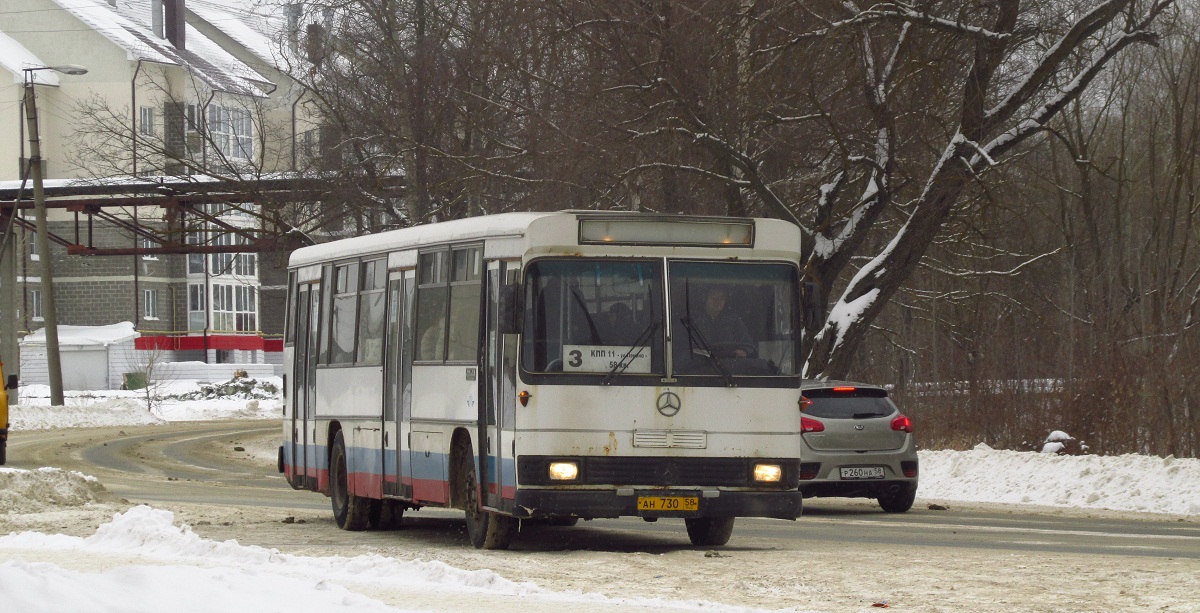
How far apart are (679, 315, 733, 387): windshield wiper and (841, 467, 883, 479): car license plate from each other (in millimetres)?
6510

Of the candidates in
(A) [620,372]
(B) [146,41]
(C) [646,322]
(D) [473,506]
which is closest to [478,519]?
(D) [473,506]

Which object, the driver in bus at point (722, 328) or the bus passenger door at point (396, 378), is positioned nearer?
the driver in bus at point (722, 328)

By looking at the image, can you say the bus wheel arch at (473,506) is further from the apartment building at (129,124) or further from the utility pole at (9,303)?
the apartment building at (129,124)

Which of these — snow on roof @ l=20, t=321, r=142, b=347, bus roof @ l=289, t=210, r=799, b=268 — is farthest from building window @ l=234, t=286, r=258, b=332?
bus roof @ l=289, t=210, r=799, b=268

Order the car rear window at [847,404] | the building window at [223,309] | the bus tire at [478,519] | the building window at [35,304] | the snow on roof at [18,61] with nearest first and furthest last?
the bus tire at [478,519] → the car rear window at [847,404] → the snow on roof at [18,61] → the building window at [35,304] → the building window at [223,309]

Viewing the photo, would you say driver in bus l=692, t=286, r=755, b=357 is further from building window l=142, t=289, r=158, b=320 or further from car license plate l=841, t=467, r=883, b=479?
building window l=142, t=289, r=158, b=320

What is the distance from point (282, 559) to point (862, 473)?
9181 millimetres

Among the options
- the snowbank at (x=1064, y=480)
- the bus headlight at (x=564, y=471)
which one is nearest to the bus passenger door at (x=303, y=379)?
the bus headlight at (x=564, y=471)

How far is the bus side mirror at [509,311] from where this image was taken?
14273mm

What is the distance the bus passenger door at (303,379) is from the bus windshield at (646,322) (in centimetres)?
552

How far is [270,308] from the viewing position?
330ft

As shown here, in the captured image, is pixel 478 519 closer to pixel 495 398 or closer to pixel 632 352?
pixel 495 398

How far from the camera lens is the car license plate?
2078 centimetres

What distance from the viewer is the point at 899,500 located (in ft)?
69.5
